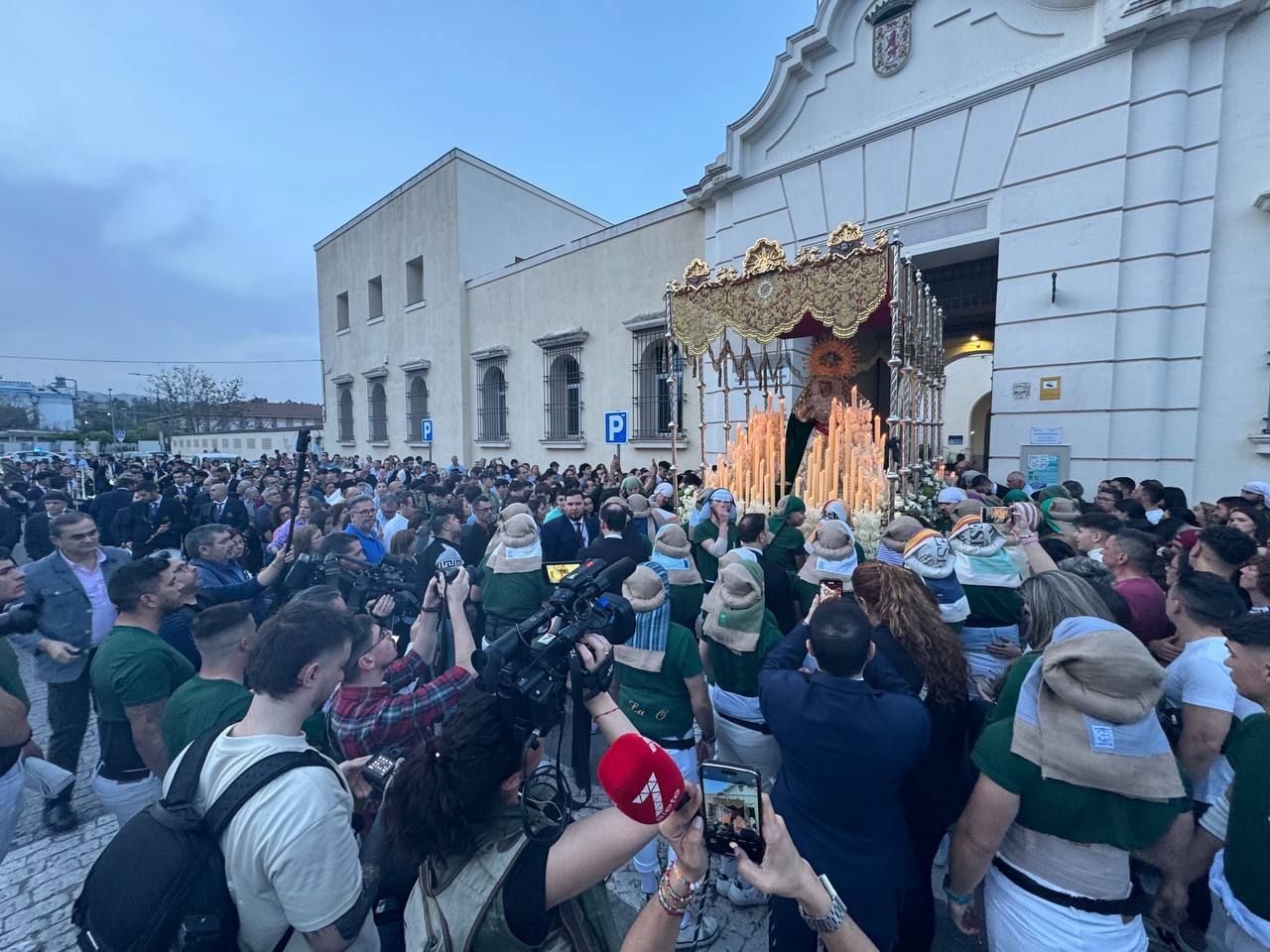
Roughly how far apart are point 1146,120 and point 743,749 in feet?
32.8

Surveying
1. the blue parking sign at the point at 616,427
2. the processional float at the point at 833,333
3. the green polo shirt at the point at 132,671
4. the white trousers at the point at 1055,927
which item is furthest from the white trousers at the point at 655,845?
the blue parking sign at the point at 616,427

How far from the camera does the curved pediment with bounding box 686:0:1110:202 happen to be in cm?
848

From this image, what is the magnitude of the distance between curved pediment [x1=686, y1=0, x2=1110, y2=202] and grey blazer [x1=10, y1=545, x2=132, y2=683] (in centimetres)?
1203

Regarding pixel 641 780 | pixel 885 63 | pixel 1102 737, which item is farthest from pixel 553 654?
pixel 885 63

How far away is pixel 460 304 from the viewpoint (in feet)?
61.2

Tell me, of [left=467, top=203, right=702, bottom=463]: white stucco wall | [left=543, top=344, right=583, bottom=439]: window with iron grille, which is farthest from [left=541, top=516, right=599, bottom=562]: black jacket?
[left=543, top=344, right=583, bottom=439]: window with iron grille

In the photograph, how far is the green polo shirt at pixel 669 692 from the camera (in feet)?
9.39

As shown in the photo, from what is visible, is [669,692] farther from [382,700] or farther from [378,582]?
[378,582]

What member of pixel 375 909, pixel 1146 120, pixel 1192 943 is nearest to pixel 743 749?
pixel 375 909

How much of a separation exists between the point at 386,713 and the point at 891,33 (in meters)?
12.5

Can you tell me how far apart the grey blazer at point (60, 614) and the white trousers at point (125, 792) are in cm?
115

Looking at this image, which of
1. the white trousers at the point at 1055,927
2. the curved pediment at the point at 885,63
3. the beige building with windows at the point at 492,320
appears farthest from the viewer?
the beige building with windows at the point at 492,320

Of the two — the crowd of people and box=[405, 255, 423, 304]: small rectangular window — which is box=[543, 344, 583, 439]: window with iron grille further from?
the crowd of people

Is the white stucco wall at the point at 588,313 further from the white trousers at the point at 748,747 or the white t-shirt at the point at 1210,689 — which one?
the white t-shirt at the point at 1210,689
